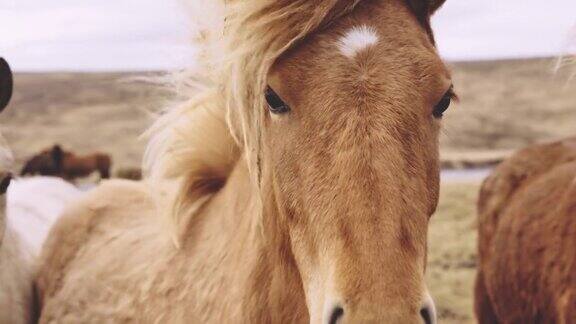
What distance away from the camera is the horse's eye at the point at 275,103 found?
2016 millimetres

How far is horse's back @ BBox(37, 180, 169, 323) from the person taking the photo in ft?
9.75

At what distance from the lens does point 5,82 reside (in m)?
3.43

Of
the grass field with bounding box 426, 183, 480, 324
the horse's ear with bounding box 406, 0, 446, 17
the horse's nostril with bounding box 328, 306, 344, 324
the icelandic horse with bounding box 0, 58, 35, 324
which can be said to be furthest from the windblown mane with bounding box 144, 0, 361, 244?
the grass field with bounding box 426, 183, 480, 324

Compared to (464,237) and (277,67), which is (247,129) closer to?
(277,67)

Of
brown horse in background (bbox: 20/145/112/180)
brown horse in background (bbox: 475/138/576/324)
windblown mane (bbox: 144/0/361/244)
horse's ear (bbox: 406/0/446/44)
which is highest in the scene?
horse's ear (bbox: 406/0/446/44)

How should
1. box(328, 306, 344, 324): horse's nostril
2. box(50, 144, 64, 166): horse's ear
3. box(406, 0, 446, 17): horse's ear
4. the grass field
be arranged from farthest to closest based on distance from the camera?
box(50, 144, 64, 166): horse's ear
the grass field
box(406, 0, 446, 17): horse's ear
box(328, 306, 344, 324): horse's nostril

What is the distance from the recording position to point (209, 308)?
245 centimetres

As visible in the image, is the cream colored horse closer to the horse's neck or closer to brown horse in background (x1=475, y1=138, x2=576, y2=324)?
the horse's neck

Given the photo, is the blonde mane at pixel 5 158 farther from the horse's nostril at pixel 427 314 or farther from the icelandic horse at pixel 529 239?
the icelandic horse at pixel 529 239

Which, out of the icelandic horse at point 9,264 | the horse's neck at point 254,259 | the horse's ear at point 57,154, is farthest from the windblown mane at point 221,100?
the horse's ear at point 57,154

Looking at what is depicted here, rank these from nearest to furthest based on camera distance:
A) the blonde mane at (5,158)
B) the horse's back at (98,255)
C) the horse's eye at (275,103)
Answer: the horse's eye at (275,103), the horse's back at (98,255), the blonde mane at (5,158)

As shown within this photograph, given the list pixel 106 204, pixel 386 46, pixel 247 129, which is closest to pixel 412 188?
pixel 386 46

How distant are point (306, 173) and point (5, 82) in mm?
2103

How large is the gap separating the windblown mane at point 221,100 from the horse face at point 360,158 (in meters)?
0.07
